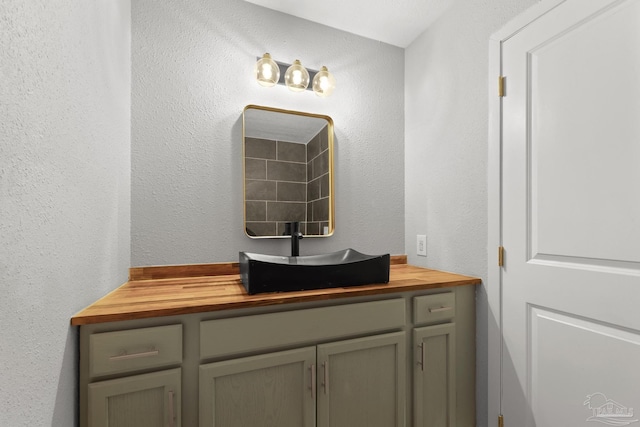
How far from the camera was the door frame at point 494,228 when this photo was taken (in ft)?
4.34

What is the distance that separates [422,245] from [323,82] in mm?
1113

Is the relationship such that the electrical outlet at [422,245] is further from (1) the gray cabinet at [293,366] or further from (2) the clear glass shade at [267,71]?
(2) the clear glass shade at [267,71]

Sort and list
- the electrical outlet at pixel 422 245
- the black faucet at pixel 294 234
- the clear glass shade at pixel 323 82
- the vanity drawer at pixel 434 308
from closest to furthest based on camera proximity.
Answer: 1. the vanity drawer at pixel 434 308
2. the black faucet at pixel 294 234
3. the clear glass shade at pixel 323 82
4. the electrical outlet at pixel 422 245

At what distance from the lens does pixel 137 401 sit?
92 cm

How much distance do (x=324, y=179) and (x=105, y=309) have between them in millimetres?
1172

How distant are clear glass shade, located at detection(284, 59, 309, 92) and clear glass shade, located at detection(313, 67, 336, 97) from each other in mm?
77

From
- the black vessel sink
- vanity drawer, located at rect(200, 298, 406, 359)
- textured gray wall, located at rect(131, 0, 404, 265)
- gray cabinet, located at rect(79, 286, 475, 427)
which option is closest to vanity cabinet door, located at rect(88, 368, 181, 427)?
gray cabinet, located at rect(79, 286, 475, 427)

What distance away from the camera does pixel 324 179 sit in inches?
68.0

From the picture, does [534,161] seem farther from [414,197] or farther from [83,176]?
[83,176]

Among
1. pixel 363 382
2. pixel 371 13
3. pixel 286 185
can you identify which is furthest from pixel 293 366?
pixel 371 13

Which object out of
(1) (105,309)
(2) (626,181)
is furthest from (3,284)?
(2) (626,181)

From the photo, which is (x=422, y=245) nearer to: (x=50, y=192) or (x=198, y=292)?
(x=198, y=292)

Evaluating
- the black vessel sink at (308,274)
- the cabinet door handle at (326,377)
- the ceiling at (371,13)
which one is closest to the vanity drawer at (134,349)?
the black vessel sink at (308,274)

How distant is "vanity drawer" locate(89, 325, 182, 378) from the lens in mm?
873
